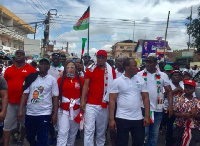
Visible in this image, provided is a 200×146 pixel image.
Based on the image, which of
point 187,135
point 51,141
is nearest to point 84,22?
point 51,141

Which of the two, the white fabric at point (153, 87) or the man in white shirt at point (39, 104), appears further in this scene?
the white fabric at point (153, 87)

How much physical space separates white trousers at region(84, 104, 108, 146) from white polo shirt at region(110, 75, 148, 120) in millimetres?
546

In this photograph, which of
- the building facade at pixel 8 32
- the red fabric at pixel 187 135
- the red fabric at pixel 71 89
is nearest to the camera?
the red fabric at pixel 187 135

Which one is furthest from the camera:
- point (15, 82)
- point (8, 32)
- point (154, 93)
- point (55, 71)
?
point (8, 32)

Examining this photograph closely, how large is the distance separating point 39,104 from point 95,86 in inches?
41.6

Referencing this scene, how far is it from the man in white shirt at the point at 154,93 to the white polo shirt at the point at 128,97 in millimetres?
702

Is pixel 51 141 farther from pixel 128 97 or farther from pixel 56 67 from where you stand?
pixel 128 97

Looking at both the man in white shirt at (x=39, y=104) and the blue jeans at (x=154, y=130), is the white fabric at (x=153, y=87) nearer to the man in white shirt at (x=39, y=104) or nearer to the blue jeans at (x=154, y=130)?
the blue jeans at (x=154, y=130)

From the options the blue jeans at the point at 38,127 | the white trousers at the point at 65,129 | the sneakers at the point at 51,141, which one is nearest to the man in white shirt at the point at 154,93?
the white trousers at the point at 65,129

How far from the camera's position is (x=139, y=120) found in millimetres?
3980

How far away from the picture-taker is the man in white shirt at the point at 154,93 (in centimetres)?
466

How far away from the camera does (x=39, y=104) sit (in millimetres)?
4410

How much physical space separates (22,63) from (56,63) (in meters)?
1.56

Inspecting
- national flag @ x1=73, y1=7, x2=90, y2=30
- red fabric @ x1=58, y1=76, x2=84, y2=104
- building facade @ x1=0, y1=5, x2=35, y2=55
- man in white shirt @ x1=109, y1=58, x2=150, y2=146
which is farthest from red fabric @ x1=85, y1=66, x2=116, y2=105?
building facade @ x1=0, y1=5, x2=35, y2=55
